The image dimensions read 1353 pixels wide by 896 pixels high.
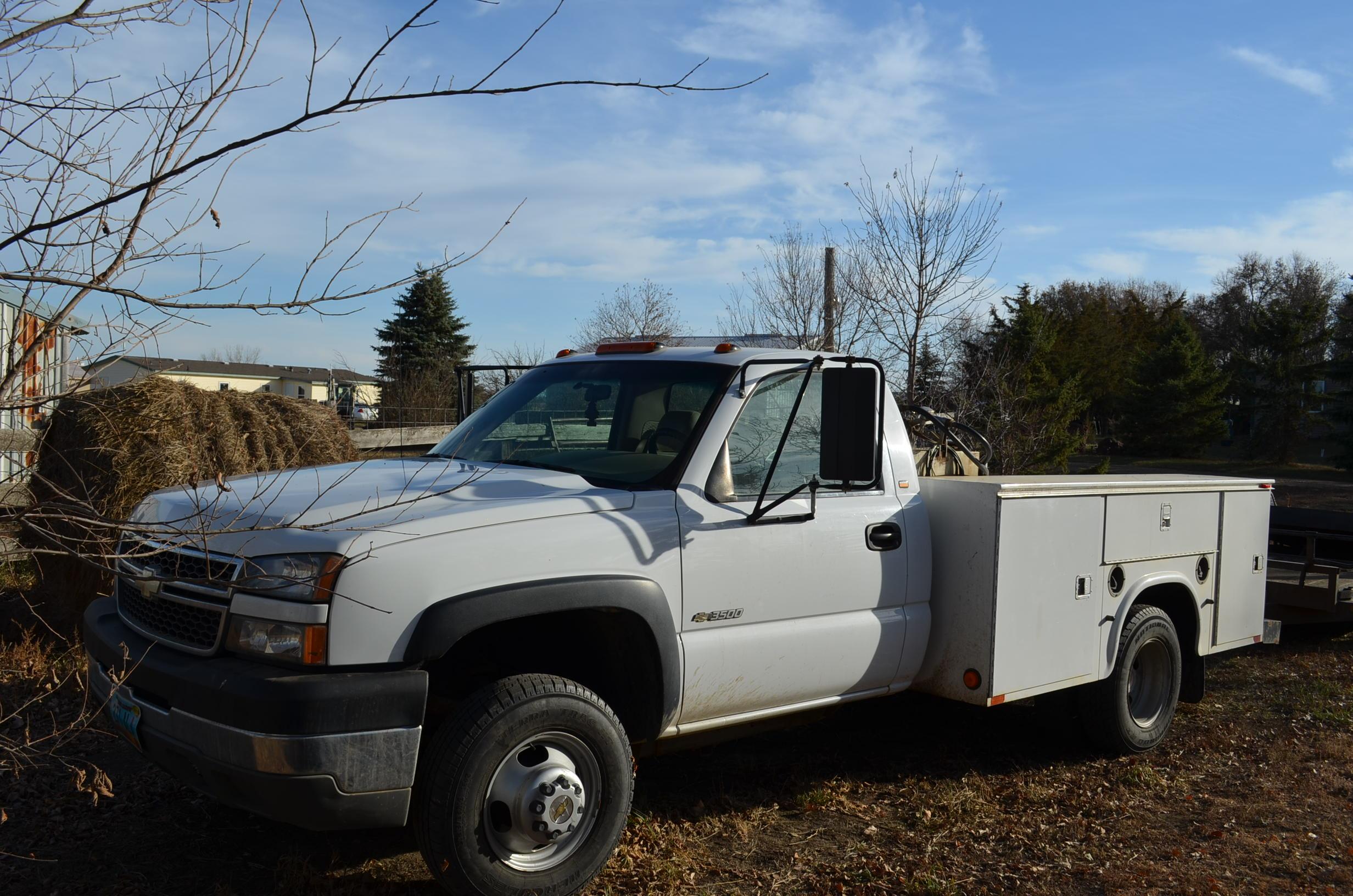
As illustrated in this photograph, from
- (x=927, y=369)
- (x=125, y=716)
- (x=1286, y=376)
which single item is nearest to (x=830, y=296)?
(x=927, y=369)

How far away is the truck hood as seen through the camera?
3398 millimetres

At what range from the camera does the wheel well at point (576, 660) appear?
389 cm

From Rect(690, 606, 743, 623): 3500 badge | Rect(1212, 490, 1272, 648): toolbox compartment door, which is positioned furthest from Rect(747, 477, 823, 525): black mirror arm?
Rect(1212, 490, 1272, 648): toolbox compartment door

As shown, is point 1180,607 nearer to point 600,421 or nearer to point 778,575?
point 778,575

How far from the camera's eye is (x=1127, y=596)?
5.56m

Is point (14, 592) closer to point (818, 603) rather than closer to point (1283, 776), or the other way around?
point (818, 603)

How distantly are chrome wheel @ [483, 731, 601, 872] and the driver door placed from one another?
58 centimetres

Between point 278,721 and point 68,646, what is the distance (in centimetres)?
439

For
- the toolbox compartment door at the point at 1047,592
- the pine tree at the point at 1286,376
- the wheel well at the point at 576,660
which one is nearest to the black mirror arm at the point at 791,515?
the wheel well at the point at 576,660

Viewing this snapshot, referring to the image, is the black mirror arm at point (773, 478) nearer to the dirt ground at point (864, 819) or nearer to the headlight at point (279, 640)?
the dirt ground at point (864, 819)

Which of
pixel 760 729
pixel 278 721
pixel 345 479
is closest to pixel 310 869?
pixel 278 721

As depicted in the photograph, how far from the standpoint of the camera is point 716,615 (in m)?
4.12

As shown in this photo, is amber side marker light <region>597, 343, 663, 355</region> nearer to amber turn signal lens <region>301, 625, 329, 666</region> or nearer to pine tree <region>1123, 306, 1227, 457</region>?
amber turn signal lens <region>301, 625, 329, 666</region>

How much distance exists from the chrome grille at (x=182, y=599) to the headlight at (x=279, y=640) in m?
0.07
